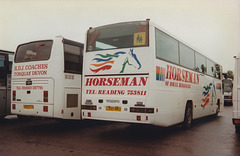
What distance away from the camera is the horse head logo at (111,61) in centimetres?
779

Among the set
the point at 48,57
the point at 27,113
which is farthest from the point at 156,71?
the point at 27,113

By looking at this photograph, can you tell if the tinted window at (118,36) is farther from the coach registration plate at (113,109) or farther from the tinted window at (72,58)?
the coach registration plate at (113,109)

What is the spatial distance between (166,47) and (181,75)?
1685 millimetres

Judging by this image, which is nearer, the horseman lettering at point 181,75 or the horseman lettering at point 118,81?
the horseman lettering at point 118,81

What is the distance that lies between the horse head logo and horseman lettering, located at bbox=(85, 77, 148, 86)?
0.95 ft

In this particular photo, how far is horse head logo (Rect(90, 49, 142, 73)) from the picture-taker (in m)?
7.79

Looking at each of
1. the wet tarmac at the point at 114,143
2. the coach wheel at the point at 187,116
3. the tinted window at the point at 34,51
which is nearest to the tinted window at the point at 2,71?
the tinted window at the point at 34,51

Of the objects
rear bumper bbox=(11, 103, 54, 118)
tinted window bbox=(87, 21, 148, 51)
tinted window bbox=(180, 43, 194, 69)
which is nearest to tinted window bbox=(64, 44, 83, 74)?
tinted window bbox=(87, 21, 148, 51)

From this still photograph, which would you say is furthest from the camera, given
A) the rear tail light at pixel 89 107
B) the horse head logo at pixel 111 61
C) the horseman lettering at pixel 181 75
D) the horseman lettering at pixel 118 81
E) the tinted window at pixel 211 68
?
the tinted window at pixel 211 68

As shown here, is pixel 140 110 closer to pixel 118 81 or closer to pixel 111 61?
pixel 118 81

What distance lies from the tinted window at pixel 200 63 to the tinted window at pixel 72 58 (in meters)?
5.33

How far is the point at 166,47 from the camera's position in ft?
28.4

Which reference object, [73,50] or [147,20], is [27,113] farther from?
[147,20]

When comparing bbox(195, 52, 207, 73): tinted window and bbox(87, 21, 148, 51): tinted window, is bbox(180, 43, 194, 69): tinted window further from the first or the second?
bbox(87, 21, 148, 51): tinted window
